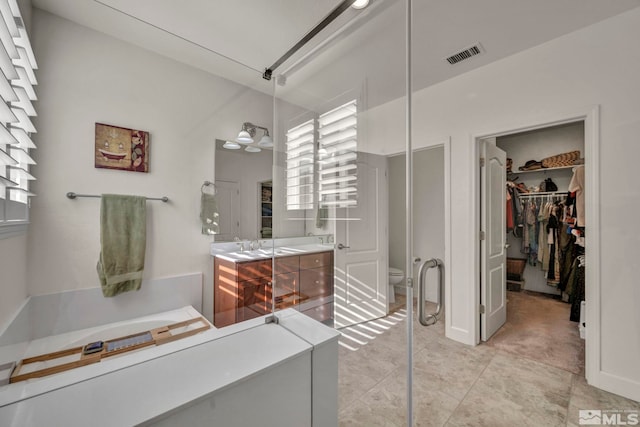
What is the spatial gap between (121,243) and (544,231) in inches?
199

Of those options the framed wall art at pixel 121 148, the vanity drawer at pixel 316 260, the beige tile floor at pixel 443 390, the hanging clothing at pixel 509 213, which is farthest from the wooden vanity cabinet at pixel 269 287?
the hanging clothing at pixel 509 213

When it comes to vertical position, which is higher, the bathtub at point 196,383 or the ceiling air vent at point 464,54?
the ceiling air vent at point 464,54

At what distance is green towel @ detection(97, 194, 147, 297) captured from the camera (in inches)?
34.5

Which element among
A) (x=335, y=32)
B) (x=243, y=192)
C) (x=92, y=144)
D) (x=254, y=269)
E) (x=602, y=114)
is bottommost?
(x=254, y=269)

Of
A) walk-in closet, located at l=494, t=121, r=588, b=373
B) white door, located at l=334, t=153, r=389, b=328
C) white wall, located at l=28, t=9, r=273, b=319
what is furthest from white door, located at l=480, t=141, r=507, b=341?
white wall, located at l=28, t=9, r=273, b=319

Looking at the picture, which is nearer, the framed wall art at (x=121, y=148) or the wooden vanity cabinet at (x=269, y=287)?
the framed wall art at (x=121, y=148)

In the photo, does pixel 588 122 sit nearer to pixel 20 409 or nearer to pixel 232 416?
pixel 232 416

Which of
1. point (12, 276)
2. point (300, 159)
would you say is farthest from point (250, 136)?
point (12, 276)

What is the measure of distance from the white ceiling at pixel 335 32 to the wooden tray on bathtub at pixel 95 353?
1022mm

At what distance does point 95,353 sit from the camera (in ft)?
2.43

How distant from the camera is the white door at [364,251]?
1.47 meters

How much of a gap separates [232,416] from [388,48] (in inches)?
69.6

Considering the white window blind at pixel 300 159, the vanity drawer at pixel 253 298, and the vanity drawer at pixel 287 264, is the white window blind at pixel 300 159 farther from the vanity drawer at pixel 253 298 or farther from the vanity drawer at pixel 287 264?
the vanity drawer at pixel 253 298

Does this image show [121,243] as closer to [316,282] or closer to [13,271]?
[13,271]
